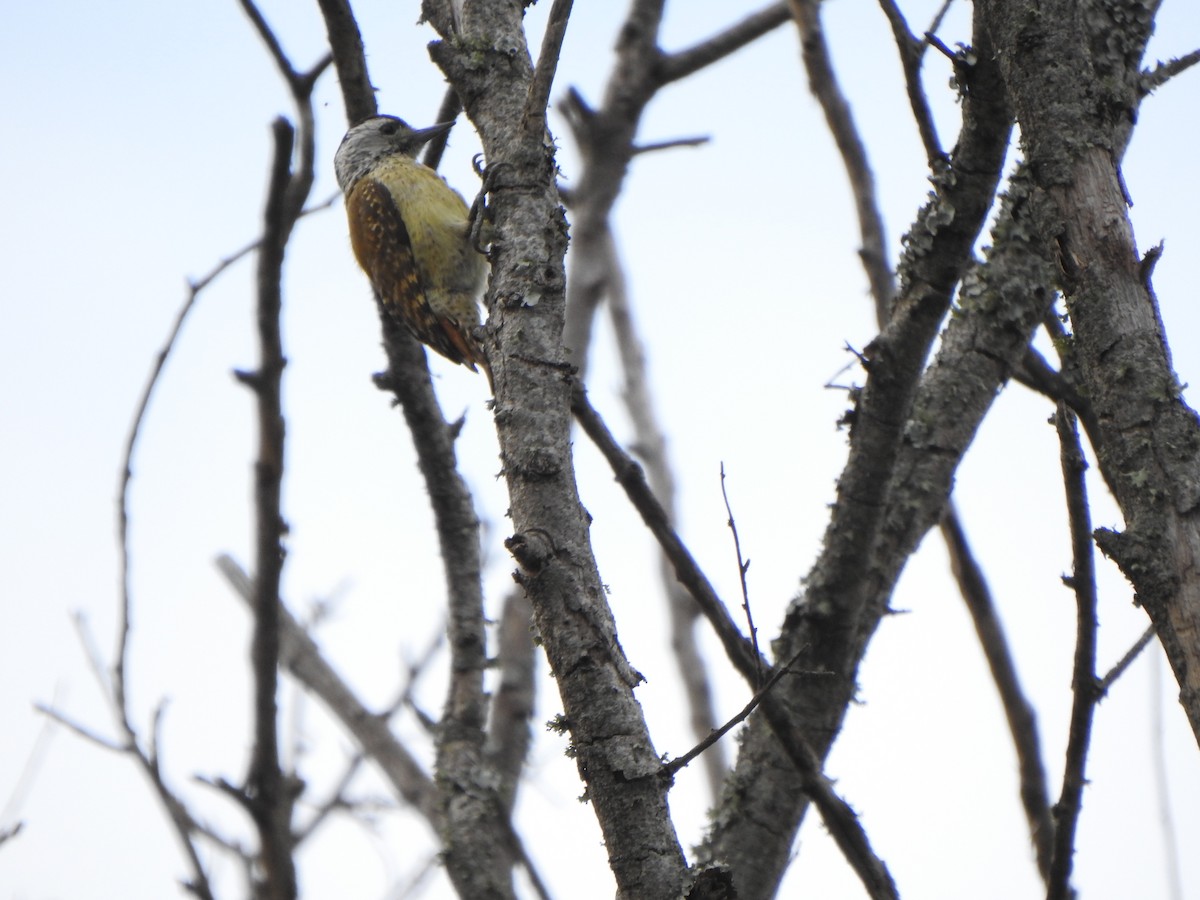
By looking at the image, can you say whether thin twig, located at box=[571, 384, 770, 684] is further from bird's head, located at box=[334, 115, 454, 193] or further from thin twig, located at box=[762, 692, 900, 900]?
bird's head, located at box=[334, 115, 454, 193]

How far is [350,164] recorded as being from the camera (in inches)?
232

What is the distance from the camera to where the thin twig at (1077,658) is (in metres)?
2.04

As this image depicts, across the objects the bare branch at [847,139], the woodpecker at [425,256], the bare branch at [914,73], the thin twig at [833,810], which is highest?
the woodpecker at [425,256]

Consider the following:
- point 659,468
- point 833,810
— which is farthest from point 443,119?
point 659,468

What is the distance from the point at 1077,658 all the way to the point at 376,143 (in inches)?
178

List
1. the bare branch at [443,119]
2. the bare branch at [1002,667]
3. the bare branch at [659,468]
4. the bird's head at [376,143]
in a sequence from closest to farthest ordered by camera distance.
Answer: the bare branch at [1002,667]
the bare branch at [443,119]
the bird's head at [376,143]
the bare branch at [659,468]

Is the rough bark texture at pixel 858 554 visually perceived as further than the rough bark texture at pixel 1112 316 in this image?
Yes

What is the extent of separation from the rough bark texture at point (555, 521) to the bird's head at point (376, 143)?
3591mm

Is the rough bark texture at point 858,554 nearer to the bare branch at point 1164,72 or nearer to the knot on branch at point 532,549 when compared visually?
the bare branch at point 1164,72

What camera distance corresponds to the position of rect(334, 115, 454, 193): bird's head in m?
5.81

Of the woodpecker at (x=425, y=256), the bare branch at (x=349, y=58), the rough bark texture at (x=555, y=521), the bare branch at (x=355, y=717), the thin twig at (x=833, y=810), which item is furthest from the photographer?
the woodpecker at (x=425, y=256)

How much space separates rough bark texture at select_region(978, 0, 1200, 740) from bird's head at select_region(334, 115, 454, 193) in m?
4.22

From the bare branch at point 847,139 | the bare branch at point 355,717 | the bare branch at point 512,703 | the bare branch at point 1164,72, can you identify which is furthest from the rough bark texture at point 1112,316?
the bare branch at point 355,717

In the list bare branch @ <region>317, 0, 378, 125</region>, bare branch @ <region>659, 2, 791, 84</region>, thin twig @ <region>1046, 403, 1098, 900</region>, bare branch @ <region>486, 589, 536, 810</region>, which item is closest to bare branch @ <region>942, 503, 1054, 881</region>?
thin twig @ <region>1046, 403, 1098, 900</region>
